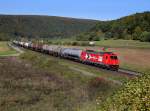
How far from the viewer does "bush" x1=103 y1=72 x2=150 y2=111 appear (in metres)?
10.9

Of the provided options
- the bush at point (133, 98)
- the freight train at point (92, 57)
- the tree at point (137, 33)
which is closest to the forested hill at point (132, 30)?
the tree at point (137, 33)

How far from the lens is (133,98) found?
11.4m

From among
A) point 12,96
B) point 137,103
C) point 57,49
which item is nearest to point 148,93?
point 137,103

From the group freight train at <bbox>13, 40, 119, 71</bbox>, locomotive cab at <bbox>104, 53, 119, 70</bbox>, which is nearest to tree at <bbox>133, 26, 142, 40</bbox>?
freight train at <bbox>13, 40, 119, 71</bbox>

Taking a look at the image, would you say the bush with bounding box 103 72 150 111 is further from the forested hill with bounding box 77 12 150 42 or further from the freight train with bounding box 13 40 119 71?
the forested hill with bounding box 77 12 150 42

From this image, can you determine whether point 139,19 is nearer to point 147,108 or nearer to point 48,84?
point 48,84

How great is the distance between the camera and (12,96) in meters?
27.6

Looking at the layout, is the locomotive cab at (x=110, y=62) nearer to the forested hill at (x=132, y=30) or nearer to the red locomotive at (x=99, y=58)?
the red locomotive at (x=99, y=58)

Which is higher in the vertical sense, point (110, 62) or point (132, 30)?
point (132, 30)

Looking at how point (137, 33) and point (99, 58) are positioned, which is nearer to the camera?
point (99, 58)

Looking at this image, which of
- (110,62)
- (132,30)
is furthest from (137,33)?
(110,62)

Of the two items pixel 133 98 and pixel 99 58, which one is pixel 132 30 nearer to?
pixel 99 58

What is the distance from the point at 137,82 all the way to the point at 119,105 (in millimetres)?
941

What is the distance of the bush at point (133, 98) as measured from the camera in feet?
35.8
